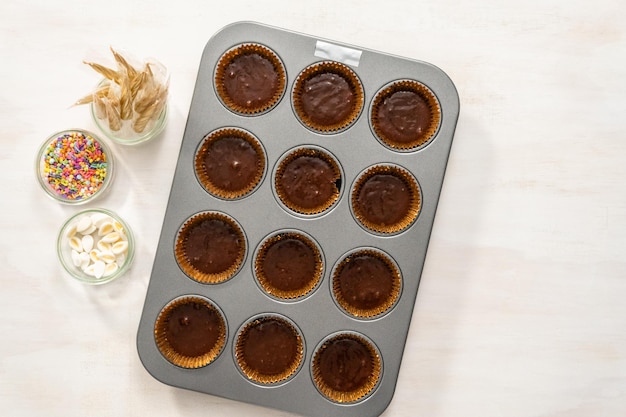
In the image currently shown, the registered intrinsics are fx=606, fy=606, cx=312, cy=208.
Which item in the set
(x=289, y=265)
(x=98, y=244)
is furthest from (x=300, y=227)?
(x=98, y=244)

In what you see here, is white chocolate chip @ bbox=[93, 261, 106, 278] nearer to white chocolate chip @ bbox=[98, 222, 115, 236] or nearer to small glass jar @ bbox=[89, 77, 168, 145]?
white chocolate chip @ bbox=[98, 222, 115, 236]

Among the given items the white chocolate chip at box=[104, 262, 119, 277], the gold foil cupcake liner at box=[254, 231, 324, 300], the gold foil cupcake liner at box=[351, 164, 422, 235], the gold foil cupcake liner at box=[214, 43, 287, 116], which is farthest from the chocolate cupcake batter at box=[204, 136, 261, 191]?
the white chocolate chip at box=[104, 262, 119, 277]

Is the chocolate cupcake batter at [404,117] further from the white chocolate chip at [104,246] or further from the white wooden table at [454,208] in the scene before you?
the white chocolate chip at [104,246]

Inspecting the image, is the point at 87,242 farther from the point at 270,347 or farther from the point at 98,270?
the point at 270,347

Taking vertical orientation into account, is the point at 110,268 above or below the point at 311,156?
below

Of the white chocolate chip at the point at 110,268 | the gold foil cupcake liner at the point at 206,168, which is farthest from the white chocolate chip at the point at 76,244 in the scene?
the gold foil cupcake liner at the point at 206,168

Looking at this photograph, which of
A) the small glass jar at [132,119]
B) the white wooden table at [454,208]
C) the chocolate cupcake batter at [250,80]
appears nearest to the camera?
the small glass jar at [132,119]

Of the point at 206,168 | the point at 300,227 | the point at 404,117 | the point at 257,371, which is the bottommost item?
the point at 257,371
